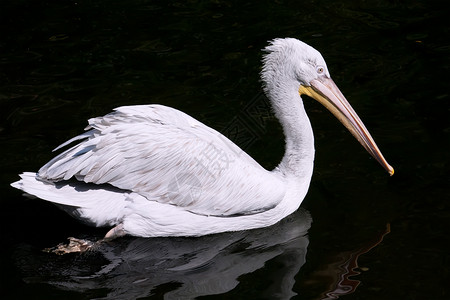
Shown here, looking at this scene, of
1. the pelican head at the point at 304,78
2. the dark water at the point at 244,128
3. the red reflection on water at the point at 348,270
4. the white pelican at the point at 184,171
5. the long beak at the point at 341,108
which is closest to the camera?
the red reflection on water at the point at 348,270

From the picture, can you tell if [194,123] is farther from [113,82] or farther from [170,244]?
[113,82]

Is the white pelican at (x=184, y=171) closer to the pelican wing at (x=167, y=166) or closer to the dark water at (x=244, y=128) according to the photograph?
the pelican wing at (x=167, y=166)

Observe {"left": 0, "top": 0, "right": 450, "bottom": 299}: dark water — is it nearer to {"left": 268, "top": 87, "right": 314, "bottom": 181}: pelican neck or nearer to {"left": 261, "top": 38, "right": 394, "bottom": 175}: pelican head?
{"left": 268, "top": 87, "right": 314, "bottom": 181}: pelican neck

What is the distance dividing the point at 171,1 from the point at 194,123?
153 inches

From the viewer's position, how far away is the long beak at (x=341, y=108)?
5.14m

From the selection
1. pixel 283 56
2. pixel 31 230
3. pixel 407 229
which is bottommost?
pixel 407 229

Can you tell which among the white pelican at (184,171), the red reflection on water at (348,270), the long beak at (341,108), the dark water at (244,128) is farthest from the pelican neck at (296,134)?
the red reflection on water at (348,270)

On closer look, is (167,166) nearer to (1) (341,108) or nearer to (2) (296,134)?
(2) (296,134)

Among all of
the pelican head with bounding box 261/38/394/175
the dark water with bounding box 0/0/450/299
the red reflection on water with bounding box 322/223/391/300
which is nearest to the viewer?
the red reflection on water with bounding box 322/223/391/300

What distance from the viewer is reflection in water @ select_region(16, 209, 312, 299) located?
4.28m

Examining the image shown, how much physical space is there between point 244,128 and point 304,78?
1.11m

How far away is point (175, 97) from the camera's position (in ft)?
21.7

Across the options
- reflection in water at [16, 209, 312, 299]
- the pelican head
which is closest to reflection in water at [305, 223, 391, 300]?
reflection in water at [16, 209, 312, 299]

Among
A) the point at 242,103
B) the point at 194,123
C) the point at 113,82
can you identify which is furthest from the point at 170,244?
the point at 113,82
